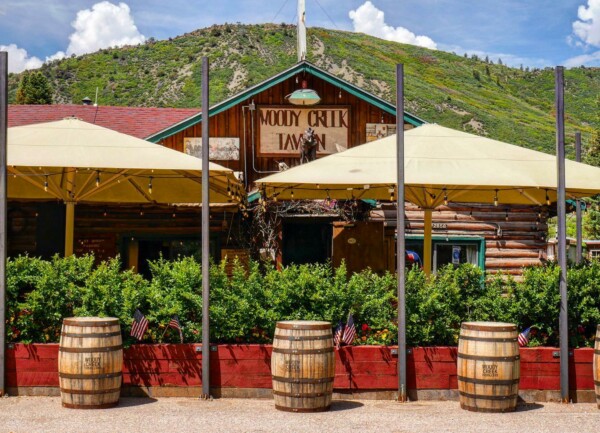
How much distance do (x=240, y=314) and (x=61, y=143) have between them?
3.12 m

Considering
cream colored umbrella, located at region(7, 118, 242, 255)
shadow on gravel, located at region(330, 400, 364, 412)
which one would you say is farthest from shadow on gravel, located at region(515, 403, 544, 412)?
cream colored umbrella, located at region(7, 118, 242, 255)

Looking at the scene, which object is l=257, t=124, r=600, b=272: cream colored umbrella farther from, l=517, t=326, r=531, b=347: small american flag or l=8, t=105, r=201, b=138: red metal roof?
l=8, t=105, r=201, b=138: red metal roof

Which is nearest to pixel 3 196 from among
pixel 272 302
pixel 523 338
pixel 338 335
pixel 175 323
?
pixel 175 323

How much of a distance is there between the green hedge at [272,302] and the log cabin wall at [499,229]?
856 centimetres

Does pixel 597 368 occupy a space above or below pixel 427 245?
below

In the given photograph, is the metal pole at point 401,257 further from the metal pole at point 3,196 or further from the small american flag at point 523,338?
the metal pole at point 3,196

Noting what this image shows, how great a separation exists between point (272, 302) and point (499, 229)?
10170 mm

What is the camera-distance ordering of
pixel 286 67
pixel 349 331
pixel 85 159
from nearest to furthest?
pixel 349 331, pixel 85 159, pixel 286 67

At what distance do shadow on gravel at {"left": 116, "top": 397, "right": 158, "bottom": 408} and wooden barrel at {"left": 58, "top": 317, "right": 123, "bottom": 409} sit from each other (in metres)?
0.23

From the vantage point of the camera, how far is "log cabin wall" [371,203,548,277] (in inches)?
723

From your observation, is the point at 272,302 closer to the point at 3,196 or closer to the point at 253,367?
the point at 253,367

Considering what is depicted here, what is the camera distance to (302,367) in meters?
8.52

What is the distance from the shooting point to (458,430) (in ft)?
25.8

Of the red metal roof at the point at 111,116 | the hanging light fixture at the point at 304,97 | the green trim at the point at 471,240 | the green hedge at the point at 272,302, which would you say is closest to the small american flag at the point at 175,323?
the green hedge at the point at 272,302
